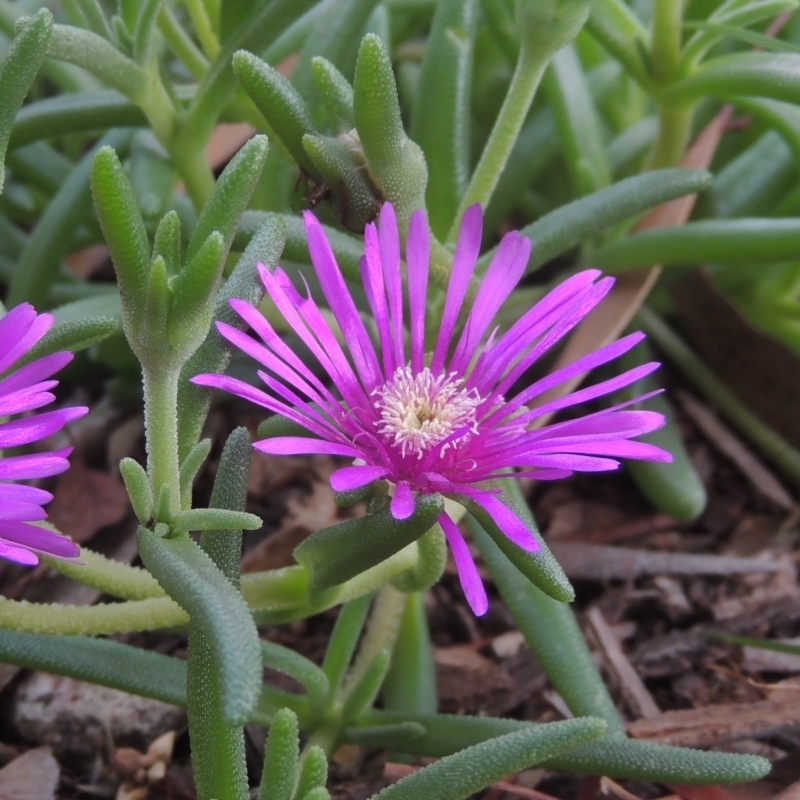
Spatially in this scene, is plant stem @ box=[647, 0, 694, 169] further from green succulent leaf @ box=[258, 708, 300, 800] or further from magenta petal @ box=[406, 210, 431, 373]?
green succulent leaf @ box=[258, 708, 300, 800]

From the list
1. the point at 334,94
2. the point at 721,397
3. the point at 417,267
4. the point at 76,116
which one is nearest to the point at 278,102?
the point at 334,94

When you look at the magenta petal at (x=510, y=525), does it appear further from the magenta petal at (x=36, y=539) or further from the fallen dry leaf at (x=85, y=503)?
the fallen dry leaf at (x=85, y=503)

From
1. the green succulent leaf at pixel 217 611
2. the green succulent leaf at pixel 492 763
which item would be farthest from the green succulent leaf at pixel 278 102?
the green succulent leaf at pixel 492 763

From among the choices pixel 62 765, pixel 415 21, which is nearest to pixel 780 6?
pixel 415 21

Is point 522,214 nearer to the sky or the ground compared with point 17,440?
nearer to the sky

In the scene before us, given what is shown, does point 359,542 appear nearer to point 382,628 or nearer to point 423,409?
point 423,409

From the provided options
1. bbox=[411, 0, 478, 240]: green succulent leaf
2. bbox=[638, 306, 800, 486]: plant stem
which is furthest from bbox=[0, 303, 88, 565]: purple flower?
bbox=[638, 306, 800, 486]: plant stem

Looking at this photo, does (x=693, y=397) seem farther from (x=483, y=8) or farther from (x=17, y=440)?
(x=17, y=440)
